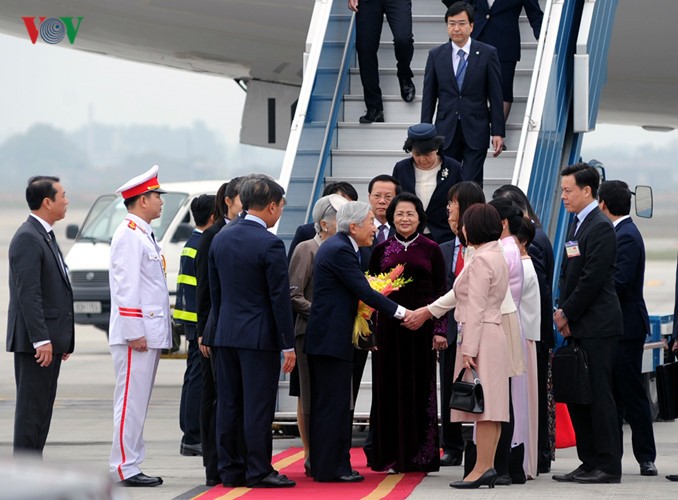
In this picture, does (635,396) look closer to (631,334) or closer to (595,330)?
(631,334)

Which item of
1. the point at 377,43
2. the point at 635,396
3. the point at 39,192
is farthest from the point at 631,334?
the point at 39,192

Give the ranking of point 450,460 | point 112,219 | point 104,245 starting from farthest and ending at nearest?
point 112,219 → point 104,245 → point 450,460

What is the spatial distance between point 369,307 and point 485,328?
0.74 meters

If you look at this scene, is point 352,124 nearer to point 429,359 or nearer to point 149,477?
point 429,359

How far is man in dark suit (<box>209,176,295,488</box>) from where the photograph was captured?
22.6 ft

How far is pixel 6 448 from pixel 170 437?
1356mm

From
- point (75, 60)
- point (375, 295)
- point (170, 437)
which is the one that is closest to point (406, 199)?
point (375, 295)

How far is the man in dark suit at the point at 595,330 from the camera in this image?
7.30 metres

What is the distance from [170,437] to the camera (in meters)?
9.87

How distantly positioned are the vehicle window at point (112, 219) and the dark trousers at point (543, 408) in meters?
10.2

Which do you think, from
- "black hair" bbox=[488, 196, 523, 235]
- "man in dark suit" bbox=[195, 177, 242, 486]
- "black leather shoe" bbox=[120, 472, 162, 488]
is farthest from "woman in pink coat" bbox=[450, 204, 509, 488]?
"black leather shoe" bbox=[120, 472, 162, 488]

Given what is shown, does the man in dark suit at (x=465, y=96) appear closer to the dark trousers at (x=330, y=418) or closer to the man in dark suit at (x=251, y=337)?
the dark trousers at (x=330, y=418)

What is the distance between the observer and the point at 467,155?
916cm

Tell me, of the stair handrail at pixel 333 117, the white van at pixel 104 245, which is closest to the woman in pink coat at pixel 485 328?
the stair handrail at pixel 333 117
